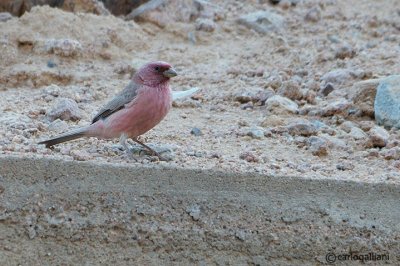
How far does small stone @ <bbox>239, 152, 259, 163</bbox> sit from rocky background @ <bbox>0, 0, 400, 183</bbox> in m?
0.01

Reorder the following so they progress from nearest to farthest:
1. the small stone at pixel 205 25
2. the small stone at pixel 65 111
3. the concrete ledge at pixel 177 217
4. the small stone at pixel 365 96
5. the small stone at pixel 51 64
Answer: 1. the concrete ledge at pixel 177 217
2. the small stone at pixel 65 111
3. the small stone at pixel 365 96
4. the small stone at pixel 51 64
5. the small stone at pixel 205 25

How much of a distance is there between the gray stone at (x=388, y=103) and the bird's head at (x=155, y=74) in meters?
1.93

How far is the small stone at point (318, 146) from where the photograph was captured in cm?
639

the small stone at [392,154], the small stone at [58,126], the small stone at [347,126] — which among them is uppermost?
the small stone at [392,154]

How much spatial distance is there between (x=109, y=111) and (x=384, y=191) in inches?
78.4

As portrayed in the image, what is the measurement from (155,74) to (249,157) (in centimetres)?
88

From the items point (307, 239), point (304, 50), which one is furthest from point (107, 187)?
point (304, 50)

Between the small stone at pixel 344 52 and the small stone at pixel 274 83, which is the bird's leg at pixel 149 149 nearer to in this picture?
the small stone at pixel 274 83

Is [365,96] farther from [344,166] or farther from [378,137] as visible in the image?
[344,166]

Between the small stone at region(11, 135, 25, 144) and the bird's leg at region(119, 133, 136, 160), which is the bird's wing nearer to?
the bird's leg at region(119, 133, 136, 160)

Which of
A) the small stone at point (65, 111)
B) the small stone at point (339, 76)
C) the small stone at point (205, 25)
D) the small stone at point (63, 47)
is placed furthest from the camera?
the small stone at point (205, 25)

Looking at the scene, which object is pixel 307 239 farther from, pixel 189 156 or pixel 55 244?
pixel 55 244

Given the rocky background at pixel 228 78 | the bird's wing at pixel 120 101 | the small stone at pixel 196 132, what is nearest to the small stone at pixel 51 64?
A: the rocky background at pixel 228 78

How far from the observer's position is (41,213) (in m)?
5.33
